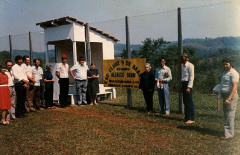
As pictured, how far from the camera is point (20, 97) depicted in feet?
27.0

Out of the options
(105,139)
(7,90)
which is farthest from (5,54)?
(105,139)

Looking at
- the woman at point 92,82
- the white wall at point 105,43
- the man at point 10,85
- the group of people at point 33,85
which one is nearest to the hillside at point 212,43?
the woman at point 92,82

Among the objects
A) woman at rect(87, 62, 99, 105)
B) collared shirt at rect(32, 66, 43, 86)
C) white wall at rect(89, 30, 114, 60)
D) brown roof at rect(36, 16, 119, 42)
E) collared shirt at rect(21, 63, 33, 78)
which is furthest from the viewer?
white wall at rect(89, 30, 114, 60)

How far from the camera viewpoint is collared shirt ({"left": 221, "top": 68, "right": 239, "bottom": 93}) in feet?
17.7

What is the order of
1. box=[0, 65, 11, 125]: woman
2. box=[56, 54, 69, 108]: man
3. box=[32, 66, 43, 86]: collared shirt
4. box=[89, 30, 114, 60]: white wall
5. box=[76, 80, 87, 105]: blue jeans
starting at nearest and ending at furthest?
1. box=[0, 65, 11, 125]: woman
2. box=[32, 66, 43, 86]: collared shirt
3. box=[56, 54, 69, 108]: man
4. box=[76, 80, 87, 105]: blue jeans
5. box=[89, 30, 114, 60]: white wall

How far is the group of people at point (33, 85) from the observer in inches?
289

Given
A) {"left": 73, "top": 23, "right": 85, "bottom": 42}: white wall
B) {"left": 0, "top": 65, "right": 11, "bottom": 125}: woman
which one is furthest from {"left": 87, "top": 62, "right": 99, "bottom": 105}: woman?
{"left": 0, "top": 65, "right": 11, "bottom": 125}: woman

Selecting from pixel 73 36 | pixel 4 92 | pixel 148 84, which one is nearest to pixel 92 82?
pixel 73 36

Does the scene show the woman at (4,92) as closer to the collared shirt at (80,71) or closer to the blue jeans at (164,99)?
the collared shirt at (80,71)

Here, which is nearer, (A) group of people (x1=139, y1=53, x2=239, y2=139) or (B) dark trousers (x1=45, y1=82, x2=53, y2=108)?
(A) group of people (x1=139, y1=53, x2=239, y2=139)

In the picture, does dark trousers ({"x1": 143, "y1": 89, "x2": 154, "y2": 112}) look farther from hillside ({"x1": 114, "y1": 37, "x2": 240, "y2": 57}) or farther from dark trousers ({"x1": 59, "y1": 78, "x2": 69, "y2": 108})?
dark trousers ({"x1": 59, "y1": 78, "x2": 69, "y2": 108})

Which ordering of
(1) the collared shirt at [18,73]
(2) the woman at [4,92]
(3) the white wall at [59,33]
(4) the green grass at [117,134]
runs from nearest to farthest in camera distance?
(4) the green grass at [117,134] < (2) the woman at [4,92] < (1) the collared shirt at [18,73] < (3) the white wall at [59,33]

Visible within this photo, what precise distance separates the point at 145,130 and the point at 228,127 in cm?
191

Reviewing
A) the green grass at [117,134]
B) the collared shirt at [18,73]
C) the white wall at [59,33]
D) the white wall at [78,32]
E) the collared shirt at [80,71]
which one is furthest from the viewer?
the white wall at [59,33]
